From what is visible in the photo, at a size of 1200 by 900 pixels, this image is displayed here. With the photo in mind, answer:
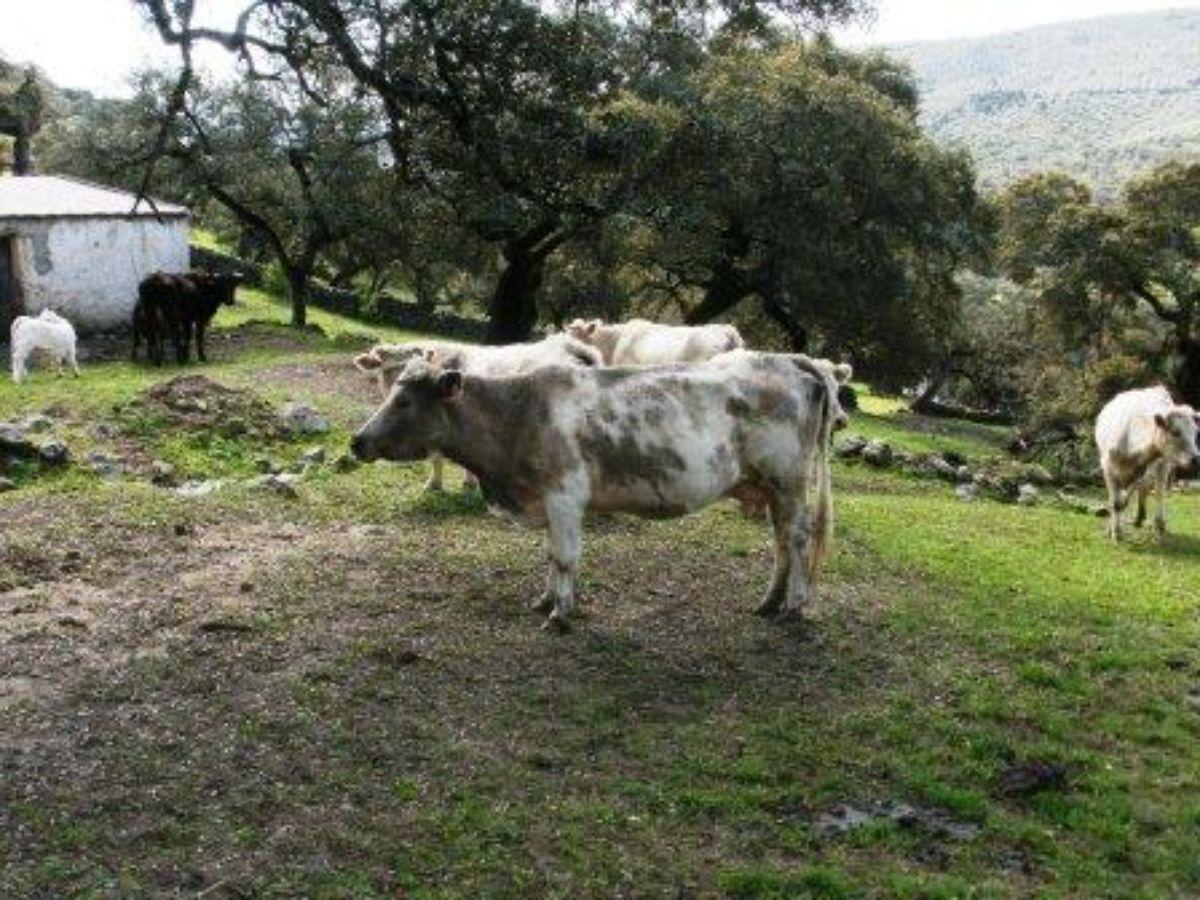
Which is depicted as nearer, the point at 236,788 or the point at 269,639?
the point at 236,788

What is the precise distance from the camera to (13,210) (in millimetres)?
32219

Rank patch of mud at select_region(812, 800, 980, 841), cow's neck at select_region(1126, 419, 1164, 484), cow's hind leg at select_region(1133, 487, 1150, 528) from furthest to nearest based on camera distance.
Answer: cow's hind leg at select_region(1133, 487, 1150, 528)
cow's neck at select_region(1126, 419, 1164, 484)
patch of mud at select_region(812, 800, 980, 841)

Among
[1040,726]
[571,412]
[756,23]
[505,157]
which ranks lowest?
[1040,726]

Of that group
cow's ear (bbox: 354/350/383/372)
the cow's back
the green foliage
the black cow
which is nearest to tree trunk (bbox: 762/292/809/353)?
the green foliage

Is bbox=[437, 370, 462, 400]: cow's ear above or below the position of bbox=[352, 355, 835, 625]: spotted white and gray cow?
above

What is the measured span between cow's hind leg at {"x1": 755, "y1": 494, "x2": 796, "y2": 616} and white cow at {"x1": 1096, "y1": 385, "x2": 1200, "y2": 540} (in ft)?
26.0

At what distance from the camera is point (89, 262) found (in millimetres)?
33000

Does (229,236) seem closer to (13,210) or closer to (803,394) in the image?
(13,210)

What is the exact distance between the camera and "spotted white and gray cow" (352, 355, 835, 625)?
1122 centimetres

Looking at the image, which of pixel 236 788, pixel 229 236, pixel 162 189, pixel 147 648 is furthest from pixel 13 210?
pixel 236 788

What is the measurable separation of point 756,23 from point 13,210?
80.1ft

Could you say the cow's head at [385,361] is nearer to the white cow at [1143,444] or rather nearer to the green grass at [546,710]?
the green grass at [546,710]

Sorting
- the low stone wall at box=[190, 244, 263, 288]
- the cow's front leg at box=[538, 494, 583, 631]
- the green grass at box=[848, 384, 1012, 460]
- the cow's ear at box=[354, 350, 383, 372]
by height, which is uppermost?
the cow's ear at box=[354, 350, 383, 372]

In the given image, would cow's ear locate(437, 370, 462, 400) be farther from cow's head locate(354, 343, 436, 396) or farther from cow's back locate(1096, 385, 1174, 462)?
cow's back locate(1096, 385, 1174, 462)
